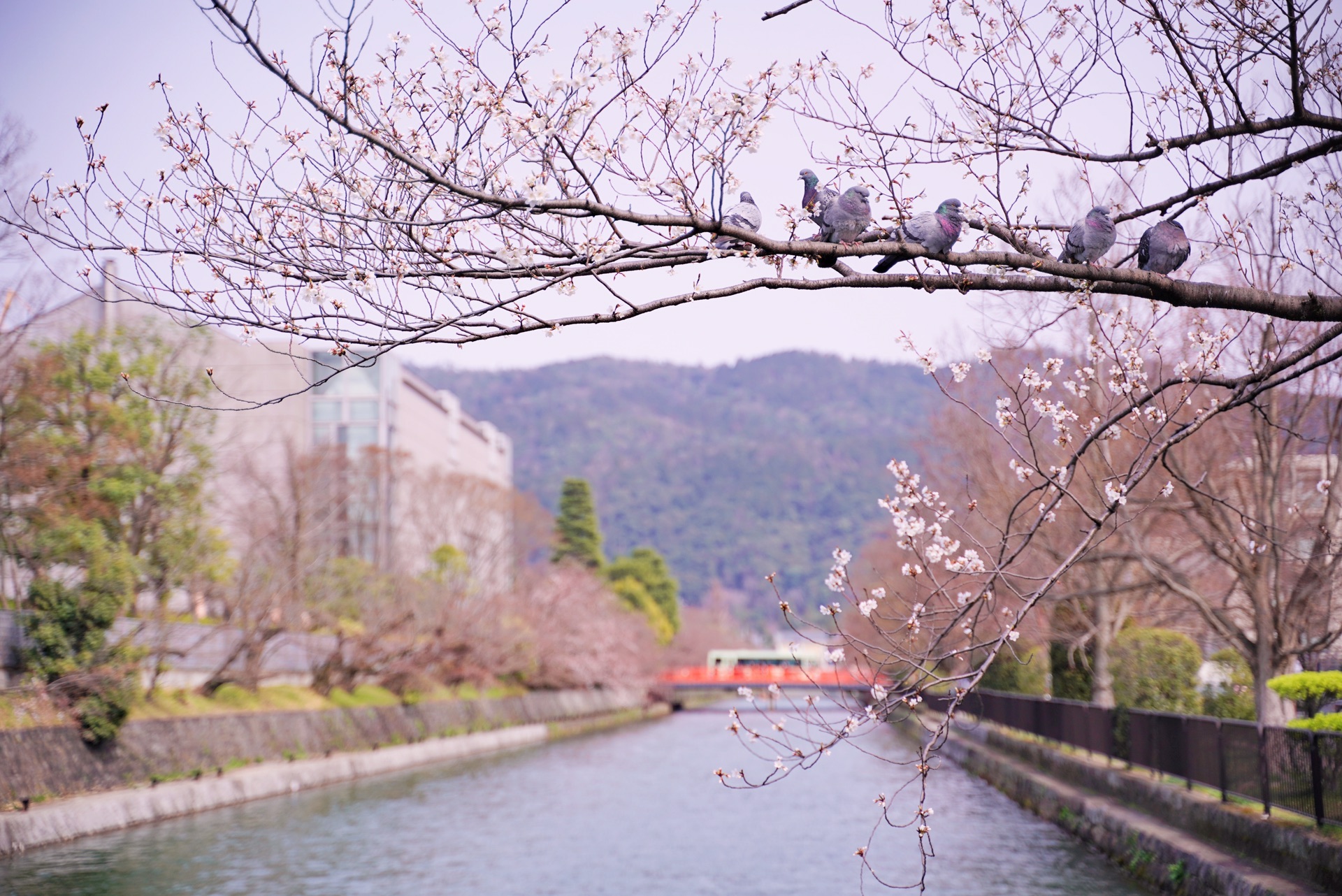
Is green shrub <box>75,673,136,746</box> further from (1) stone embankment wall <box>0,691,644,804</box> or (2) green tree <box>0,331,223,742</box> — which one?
(1) stone embankment wall <box>0,691,644,804</box>

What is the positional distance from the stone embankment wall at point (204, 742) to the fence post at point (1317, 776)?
13.4 metres

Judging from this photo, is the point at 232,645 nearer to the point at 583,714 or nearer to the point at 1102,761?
the point at 1102,761

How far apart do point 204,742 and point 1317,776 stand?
17.5 metres

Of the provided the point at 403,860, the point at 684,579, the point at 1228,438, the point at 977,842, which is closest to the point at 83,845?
the point at 403,860

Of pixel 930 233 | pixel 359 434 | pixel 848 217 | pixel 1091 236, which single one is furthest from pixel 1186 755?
pixel 359 434

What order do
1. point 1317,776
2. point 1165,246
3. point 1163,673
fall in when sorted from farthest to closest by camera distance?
point 1163,673 < point 1317,776 < point 1165,246

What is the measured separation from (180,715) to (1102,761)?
14.6 m

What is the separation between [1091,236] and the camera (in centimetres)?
562

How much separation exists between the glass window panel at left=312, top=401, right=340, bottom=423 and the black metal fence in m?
46.3

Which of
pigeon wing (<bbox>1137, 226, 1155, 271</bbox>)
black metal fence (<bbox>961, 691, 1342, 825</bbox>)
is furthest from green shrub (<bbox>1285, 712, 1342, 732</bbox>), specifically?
pigeon wing (<bbox>1137, 226, 1155, 271</bbox>)

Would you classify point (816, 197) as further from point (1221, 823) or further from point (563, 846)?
point (563, 846)

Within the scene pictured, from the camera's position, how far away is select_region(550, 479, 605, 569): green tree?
70.0m

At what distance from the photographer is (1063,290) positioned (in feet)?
18.6

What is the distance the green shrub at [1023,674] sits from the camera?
3122 centimetres
